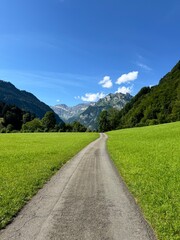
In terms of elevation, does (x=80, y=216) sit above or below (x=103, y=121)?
below

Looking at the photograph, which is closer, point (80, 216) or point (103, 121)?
point (80, 216)

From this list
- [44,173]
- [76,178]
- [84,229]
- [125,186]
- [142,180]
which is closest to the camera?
[84,229]

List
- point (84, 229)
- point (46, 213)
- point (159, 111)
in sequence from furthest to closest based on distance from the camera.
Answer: point (159, 111), point (46, 213), point (84, 229)

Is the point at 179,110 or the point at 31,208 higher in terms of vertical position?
the point at 179,110

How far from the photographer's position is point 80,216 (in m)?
10.3

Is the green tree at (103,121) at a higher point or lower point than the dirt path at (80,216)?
higher

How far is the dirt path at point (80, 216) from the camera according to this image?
8.60 meters

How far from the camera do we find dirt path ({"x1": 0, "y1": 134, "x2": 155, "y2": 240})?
8.60 metres

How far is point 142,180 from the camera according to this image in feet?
56.1

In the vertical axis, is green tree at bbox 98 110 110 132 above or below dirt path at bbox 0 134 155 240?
above

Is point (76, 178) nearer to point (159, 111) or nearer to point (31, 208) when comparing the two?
point (31, 208)

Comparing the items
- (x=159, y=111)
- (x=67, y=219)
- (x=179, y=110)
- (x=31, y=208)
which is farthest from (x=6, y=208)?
(x=159, y=111)

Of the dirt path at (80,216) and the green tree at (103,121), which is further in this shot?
the green tree at (103,121)

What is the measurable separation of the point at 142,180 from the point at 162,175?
7.78ft
